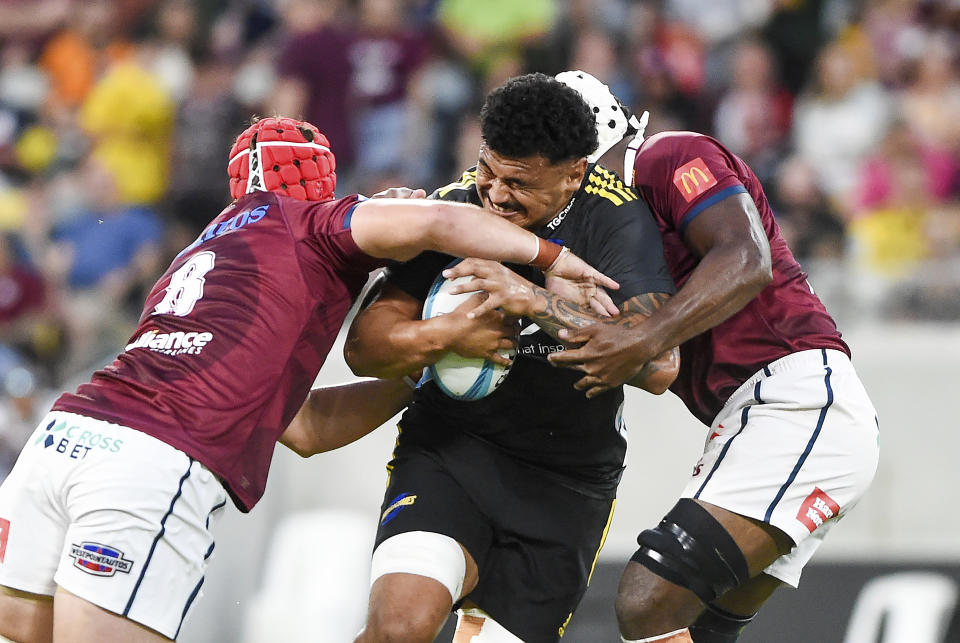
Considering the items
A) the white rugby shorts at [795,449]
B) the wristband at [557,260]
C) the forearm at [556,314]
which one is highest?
the wristband at [557,260]

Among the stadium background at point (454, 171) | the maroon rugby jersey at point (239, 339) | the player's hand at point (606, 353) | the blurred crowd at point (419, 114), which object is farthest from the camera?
the blurred crowd at point (419, 114)

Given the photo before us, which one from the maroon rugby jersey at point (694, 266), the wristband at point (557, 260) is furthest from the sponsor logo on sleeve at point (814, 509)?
the wristband at point (557, 260)

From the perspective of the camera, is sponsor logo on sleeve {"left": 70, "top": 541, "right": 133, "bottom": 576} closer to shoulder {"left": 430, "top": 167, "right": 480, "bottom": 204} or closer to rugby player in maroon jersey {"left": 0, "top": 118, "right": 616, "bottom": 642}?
rugby player in maroon jersey {"left": 0, "top": 118, "right": 616, "bottom": 642}

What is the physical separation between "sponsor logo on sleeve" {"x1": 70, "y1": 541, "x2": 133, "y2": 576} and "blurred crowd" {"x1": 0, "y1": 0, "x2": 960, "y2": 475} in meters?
5.18

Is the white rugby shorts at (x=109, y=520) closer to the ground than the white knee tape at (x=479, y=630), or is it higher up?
higher up

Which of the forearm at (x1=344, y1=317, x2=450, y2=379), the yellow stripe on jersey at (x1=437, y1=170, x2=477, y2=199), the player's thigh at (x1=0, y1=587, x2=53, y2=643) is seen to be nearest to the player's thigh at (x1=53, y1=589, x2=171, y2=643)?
the player's thigh at (x1=0, y1=587, x2=53, y2=643)

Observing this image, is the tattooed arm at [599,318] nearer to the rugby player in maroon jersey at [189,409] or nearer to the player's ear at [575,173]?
the rugby player in maroon jersey at [189,409]

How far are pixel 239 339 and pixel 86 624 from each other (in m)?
1.05

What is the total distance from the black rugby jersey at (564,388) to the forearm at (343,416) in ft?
0.66

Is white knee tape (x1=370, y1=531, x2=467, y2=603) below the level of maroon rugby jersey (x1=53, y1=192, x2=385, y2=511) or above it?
below

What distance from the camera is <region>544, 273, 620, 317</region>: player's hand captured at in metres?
4.77

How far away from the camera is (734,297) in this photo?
4.77 meters

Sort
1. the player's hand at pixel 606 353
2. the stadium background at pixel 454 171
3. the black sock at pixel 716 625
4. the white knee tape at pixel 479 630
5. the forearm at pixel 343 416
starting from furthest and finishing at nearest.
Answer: the stadium background at pixel 454 171, the forearm at pixel 343 416, the black sock at pixel 716 625, the white knee tape at pixel 479 630, the player's hand at pixel 606 353

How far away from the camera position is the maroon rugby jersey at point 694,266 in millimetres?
5027
